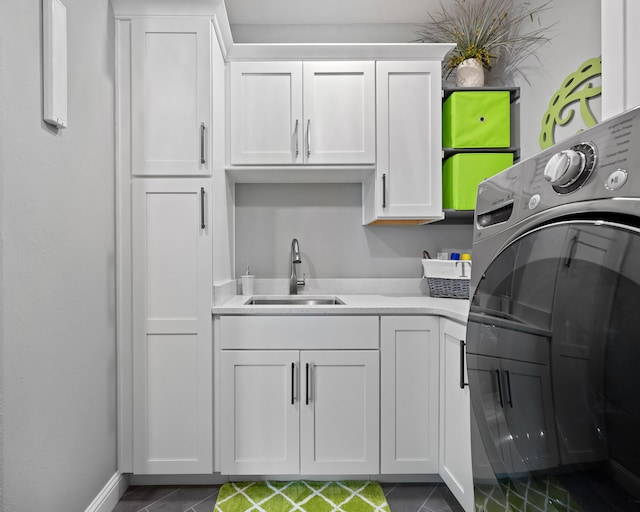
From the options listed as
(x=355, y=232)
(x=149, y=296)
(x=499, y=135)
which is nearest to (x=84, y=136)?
(x=149, y=296)

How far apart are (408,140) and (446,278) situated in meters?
0.79

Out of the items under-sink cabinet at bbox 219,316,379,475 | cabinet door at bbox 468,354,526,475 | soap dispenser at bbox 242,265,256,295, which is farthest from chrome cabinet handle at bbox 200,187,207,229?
cabinet door at bbox 468,354,526,475

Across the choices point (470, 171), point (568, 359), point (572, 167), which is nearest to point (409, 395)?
point (470, 171)

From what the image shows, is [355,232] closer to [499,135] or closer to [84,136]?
[499,135]

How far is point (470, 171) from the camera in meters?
2.21

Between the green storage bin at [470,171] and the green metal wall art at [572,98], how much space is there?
0.74ft

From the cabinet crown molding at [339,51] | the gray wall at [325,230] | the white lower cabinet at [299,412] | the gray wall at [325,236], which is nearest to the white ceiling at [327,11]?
the gray wall at [325,230]

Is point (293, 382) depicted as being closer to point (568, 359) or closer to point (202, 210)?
point (202, 210)

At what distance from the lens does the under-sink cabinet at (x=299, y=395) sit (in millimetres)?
1896

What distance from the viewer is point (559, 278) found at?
0.59 meters

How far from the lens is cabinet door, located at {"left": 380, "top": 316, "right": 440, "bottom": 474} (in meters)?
1.91

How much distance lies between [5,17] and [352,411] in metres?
1.91

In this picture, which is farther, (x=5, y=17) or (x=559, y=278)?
(x=5, y=17)

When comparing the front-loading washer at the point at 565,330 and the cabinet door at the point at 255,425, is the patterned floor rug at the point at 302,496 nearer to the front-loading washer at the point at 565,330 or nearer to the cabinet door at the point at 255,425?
the cabinet door at the point at 255,425
